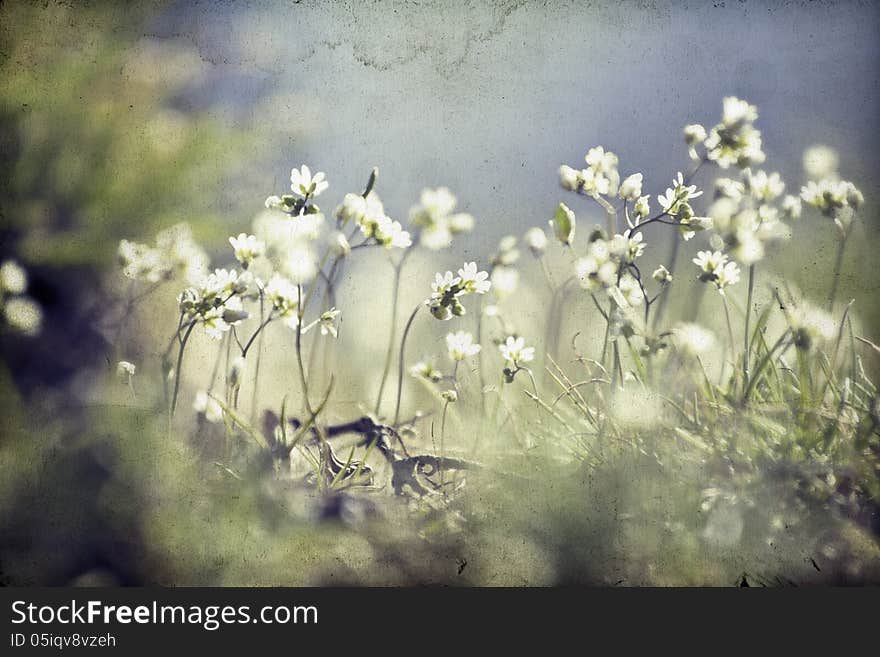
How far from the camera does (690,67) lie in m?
1.54

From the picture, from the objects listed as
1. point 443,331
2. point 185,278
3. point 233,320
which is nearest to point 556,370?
point 443,331

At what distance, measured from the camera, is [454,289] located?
1.50 m

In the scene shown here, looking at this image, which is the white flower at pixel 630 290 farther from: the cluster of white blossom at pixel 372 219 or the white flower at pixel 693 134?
the cluster of white blossom at pixel 372 219

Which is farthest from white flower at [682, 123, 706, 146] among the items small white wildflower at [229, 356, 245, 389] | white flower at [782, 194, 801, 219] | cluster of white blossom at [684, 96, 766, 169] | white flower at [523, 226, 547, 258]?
small white wildflower at [229, 356, 245, 389]

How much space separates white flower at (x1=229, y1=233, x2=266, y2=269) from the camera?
1.52 m

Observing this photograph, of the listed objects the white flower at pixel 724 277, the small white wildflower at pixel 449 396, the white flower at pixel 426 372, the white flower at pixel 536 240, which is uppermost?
the white flower at pixel 536 240

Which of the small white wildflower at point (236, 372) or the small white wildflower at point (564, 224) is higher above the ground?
the small white wildflower at point (564, 224)

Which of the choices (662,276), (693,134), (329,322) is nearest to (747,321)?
(662,276)

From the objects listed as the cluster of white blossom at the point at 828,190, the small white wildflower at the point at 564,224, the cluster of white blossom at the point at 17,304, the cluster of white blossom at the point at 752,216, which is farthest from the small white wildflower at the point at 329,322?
the cluster of white blossom at the point at 828,190

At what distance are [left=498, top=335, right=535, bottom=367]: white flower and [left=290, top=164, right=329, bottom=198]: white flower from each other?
0.55 metres

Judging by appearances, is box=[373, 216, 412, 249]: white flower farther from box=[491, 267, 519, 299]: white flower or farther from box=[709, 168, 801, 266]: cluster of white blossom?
box=[709, 168, 801, 266]: cluster of white blossom

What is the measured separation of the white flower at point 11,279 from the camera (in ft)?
5.01

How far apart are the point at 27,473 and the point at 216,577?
0.49m

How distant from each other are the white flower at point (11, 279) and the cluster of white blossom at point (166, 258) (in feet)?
0.74
